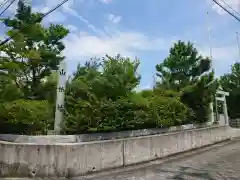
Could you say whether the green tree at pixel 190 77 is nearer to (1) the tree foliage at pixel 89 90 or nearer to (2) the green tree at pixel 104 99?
(1) the tree foliage at pixel 89 90

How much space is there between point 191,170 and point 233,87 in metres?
20.7

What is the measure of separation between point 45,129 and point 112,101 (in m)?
2.47

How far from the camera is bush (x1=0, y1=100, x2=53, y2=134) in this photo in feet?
30.6

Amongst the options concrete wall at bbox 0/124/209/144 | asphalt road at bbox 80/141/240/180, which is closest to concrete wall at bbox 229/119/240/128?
asphalt road at bbox 80/141/240/180

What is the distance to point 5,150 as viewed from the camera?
7.36 metres

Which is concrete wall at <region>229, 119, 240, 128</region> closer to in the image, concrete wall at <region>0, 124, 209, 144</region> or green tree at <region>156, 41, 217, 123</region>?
green tree at <region>156, 41, 217, 123</region>

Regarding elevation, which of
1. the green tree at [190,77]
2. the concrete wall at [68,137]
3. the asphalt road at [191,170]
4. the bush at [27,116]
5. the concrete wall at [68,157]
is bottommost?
the asphalt road at [191,170]

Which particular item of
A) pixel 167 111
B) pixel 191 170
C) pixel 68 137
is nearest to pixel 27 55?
pixel 68 137

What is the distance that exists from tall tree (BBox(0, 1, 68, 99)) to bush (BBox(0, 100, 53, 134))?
2.09 metres

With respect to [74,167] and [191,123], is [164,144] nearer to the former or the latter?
[74,167]

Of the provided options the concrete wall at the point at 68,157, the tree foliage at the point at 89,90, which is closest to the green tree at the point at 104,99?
the tree foliage at the point at 89,90

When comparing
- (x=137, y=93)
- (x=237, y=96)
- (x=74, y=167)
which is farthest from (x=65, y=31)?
(x=237, y=96)

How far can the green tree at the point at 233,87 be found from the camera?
2656cm

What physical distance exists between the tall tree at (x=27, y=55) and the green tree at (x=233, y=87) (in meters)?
18.2
